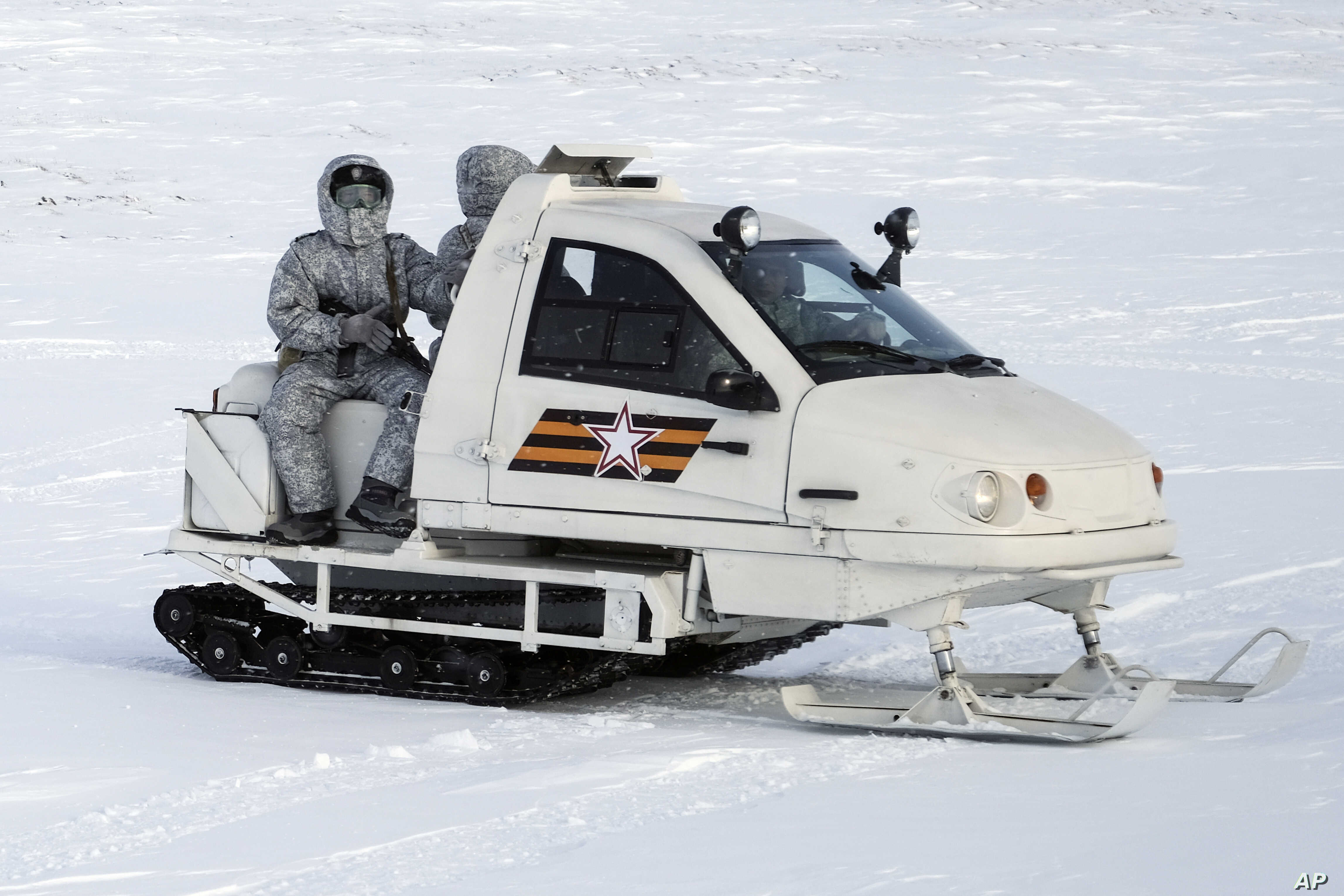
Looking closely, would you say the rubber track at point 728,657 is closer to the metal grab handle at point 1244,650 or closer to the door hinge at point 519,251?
the metal grab handle at point 1244,650

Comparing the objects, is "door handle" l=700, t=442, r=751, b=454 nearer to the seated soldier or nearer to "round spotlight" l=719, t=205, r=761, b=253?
the seated soldier

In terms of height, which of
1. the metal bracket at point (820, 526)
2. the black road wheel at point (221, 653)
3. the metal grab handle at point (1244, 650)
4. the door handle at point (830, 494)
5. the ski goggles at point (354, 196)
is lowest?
the black road wheel at point (221, 653)

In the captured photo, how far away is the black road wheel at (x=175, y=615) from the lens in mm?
8234

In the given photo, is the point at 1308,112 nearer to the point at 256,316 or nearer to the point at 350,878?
the point at 256,316

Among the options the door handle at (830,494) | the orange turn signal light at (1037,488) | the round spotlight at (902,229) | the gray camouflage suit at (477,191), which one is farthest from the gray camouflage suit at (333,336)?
the orange turn signal light at (1037,488)

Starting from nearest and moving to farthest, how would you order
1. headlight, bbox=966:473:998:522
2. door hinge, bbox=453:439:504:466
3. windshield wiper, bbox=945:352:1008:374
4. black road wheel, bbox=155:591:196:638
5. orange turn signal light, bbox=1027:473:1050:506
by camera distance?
headlight, bbox=966:473:998:522
orange turn signal light, bbox=1027:473:1050:506
windshield wiper, bbox=945:352:1008:374
door hinge, bbox=453:439:504:466
black road wheel, bbox=155:591:196:638

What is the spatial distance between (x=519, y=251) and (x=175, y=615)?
8.48ft

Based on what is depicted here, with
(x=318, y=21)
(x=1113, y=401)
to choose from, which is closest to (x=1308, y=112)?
(x=1113, y=401)

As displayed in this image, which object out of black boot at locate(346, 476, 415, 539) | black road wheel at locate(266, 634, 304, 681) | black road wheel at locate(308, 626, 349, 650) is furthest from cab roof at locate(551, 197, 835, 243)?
black road wheel at locate(266, 634, 304, 681)

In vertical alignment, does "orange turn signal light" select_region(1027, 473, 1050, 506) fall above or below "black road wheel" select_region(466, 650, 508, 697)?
above

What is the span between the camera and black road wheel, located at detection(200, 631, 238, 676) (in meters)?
Result: 8.16

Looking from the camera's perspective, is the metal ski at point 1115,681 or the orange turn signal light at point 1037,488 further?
the metal ski at point 1115,681

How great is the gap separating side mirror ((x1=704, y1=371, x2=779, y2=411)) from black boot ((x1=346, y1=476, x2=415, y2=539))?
1728 mm

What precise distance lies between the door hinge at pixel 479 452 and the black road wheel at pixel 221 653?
1700 mm
